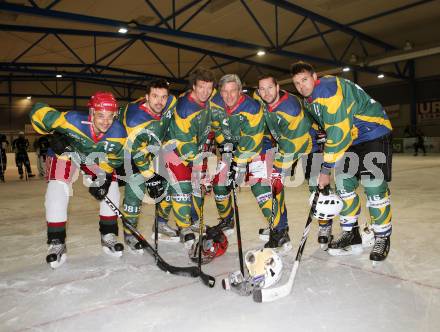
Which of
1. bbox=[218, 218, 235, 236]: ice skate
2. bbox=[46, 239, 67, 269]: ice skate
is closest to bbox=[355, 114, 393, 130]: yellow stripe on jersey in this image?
bbox=[218, 218, 235, 236]: ice skate

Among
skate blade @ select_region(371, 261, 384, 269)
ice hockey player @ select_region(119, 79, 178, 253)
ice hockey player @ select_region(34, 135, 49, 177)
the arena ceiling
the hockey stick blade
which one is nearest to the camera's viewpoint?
the hockey stick blade

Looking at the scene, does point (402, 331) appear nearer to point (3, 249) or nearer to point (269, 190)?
point (269, 190)

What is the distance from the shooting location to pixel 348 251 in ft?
9.52

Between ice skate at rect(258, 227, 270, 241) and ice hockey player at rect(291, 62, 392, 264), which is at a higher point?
ice hockey player at rect(291, 62, 392, 264)

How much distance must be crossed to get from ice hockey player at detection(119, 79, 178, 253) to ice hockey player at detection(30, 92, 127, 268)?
0.16m

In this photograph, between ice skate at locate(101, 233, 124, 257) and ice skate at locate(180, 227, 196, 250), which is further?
ice skate at locate(180, 227, 196, 250)

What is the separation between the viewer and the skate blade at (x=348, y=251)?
2881 millimetres

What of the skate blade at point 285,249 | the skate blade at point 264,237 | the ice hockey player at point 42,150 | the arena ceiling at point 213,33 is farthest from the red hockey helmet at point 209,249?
the ice hockey player at point 42,150

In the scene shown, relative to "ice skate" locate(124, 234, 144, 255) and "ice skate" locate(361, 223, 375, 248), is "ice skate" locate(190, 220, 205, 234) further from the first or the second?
"ice skate" locate(361, 223, 375, 248)

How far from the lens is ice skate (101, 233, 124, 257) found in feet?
9.78

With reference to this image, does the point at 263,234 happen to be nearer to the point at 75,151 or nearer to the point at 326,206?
the point at 326,206

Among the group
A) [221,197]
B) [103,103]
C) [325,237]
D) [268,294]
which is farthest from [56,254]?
[325,237]

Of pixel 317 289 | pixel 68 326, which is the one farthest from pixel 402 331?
pixel 68 326

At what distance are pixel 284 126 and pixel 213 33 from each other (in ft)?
31.0
